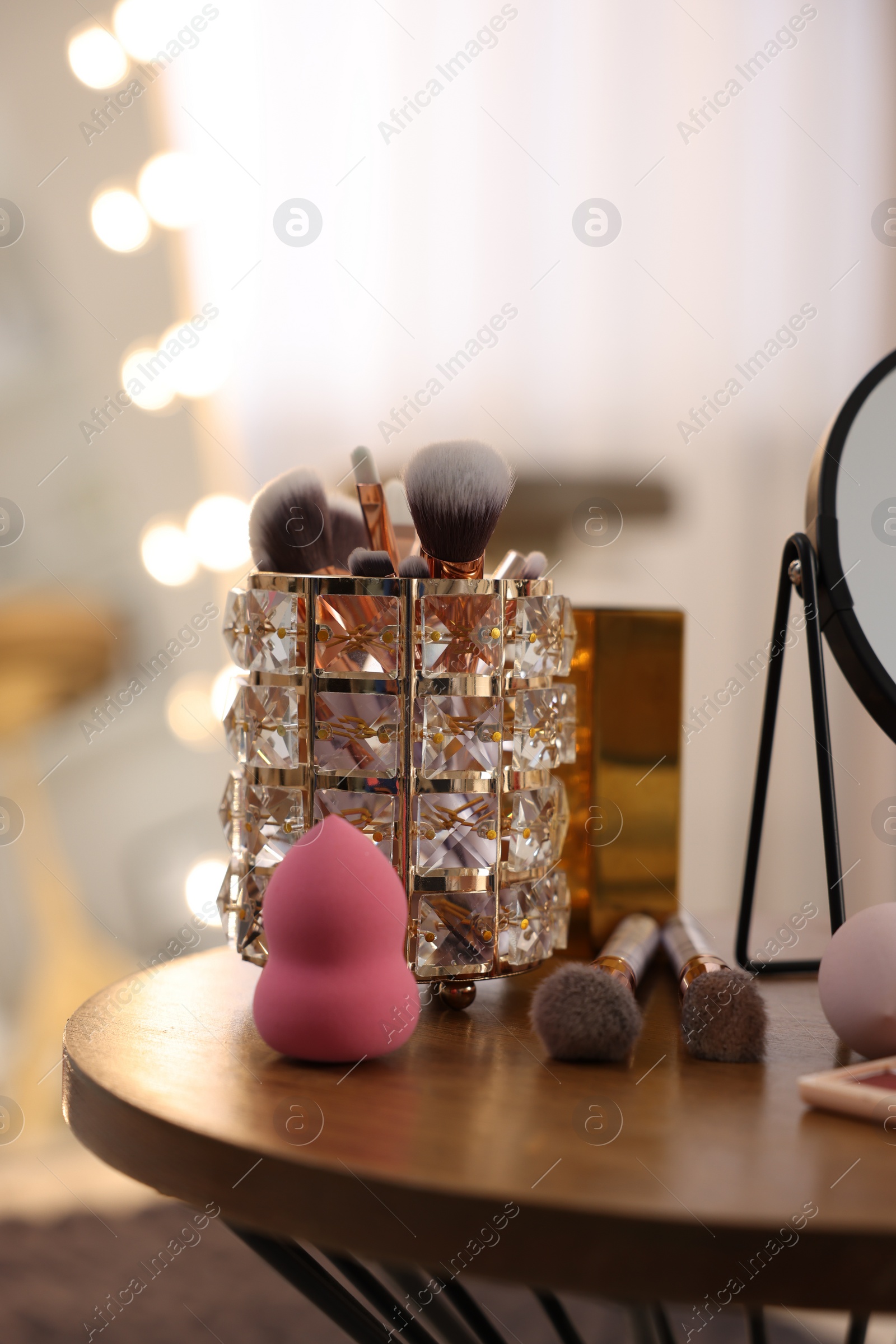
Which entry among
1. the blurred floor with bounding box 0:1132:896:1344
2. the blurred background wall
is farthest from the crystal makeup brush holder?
the blurred background wall

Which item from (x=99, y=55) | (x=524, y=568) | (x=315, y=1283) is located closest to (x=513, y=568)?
(x=524, y=568)

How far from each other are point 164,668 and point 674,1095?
1.14 metres

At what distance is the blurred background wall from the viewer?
135cm

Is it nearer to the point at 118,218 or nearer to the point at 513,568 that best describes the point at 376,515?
the point at 513,568

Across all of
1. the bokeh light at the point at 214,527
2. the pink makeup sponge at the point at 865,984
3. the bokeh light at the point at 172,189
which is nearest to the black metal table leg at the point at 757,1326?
the pink makeup sponge at the point at 865,984

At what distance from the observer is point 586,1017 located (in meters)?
0.42

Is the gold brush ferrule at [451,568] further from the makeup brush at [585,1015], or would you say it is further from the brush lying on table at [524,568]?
the makeup brush at [585,1015]

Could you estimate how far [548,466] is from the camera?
141 cm

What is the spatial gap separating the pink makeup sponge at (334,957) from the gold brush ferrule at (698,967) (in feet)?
0.49

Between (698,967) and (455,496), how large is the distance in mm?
248

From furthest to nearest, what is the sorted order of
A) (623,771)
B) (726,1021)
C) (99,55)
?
(99,55), (623,771), (726,1021)

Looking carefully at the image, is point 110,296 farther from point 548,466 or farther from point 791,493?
point 791,493

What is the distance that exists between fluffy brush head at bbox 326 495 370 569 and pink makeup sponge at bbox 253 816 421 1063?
17cm

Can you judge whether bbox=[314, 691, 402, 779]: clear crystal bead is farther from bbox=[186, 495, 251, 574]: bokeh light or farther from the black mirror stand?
bbox=[186, 495, 251, 574]: bokeh light
